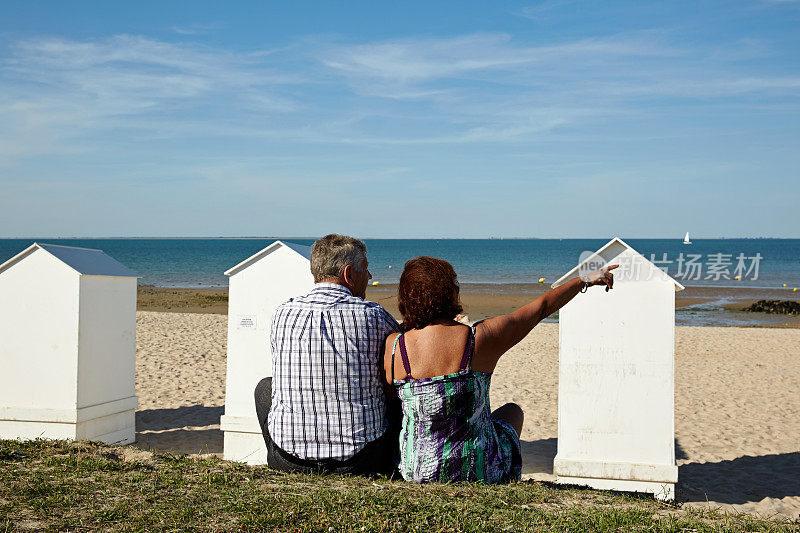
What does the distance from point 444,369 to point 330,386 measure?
0.55 m

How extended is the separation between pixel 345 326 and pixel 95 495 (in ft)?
4.73

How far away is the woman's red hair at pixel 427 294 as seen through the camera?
119 inches

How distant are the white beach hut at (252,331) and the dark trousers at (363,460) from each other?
227 cm

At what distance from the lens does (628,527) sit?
2.89m

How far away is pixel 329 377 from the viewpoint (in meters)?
3.09

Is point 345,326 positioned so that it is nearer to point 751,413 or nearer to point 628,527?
point 628,527

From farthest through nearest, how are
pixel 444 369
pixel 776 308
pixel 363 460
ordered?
1. pixel 776 308
2. pixel 363 460
3. pixel 444 369

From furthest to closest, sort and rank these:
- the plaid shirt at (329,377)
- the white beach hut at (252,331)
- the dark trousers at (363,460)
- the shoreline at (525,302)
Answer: the shoreline at (525,302) < the white beach hut at (252,331) < the dark trousers at (363,460) < the plaid shirt at (329,377)

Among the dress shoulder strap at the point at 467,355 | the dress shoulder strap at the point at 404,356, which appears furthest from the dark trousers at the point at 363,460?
the dress shoulder strap at the point at 467,355

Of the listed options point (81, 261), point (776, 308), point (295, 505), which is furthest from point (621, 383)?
point (776, 308)

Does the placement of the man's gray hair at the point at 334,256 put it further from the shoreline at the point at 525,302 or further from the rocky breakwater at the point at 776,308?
the rocky breakwater at the point at 776,308

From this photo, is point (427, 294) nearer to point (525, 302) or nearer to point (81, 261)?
point (81, 261)

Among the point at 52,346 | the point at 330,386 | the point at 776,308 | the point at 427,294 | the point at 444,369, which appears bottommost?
the point at 776,308

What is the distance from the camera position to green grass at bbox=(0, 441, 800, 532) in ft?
9.04
